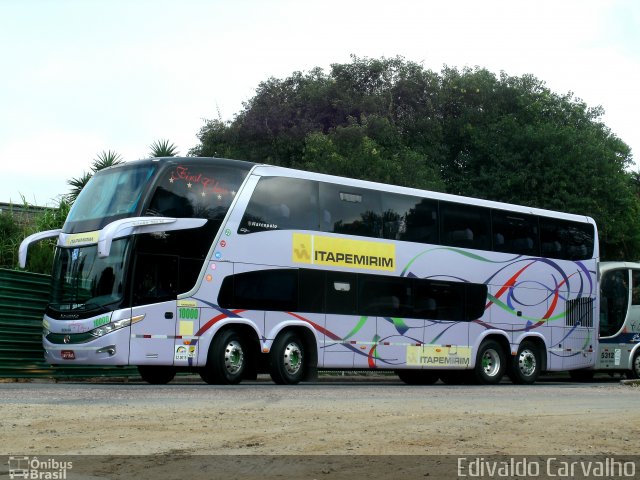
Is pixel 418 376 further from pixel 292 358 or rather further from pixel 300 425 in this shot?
pixel 300 425

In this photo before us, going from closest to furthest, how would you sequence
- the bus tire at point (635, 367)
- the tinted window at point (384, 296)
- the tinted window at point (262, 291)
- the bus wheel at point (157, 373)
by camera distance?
1. the tinted window at point (262, 291)
2. the bus wheel at point (157, 373)
3. the tinted window at point (384, 296)
4. the bus tire at point (635, 367)

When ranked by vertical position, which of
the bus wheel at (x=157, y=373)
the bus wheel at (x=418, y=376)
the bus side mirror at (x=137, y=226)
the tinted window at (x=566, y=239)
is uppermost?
the tinted window at (x=566, y=239)

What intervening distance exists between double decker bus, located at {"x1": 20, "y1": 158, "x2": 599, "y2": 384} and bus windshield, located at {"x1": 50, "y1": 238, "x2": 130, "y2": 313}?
0.10ft

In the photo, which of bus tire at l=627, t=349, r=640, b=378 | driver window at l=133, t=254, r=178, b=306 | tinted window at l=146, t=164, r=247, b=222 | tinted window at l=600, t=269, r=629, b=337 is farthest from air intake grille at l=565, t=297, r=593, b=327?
driver window at l=133, t=254, r=178, b=306

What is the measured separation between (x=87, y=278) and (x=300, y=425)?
8.81 m

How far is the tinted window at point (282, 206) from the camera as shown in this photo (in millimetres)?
19328

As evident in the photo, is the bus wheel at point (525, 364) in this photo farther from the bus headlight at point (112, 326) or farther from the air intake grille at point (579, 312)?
the bus headlight at point (112, 326)

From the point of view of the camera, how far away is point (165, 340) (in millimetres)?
18188

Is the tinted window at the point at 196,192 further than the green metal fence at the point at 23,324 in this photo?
No

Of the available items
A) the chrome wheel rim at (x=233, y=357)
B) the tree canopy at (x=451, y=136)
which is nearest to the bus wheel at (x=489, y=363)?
the chrome wheel rim at (x=233, y=357)

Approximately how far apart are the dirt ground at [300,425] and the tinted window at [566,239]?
10.3 m

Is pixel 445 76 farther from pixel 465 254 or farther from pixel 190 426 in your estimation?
pixel 190 426

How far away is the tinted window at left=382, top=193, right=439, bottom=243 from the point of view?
21766mm

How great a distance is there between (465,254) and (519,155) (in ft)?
81.7
